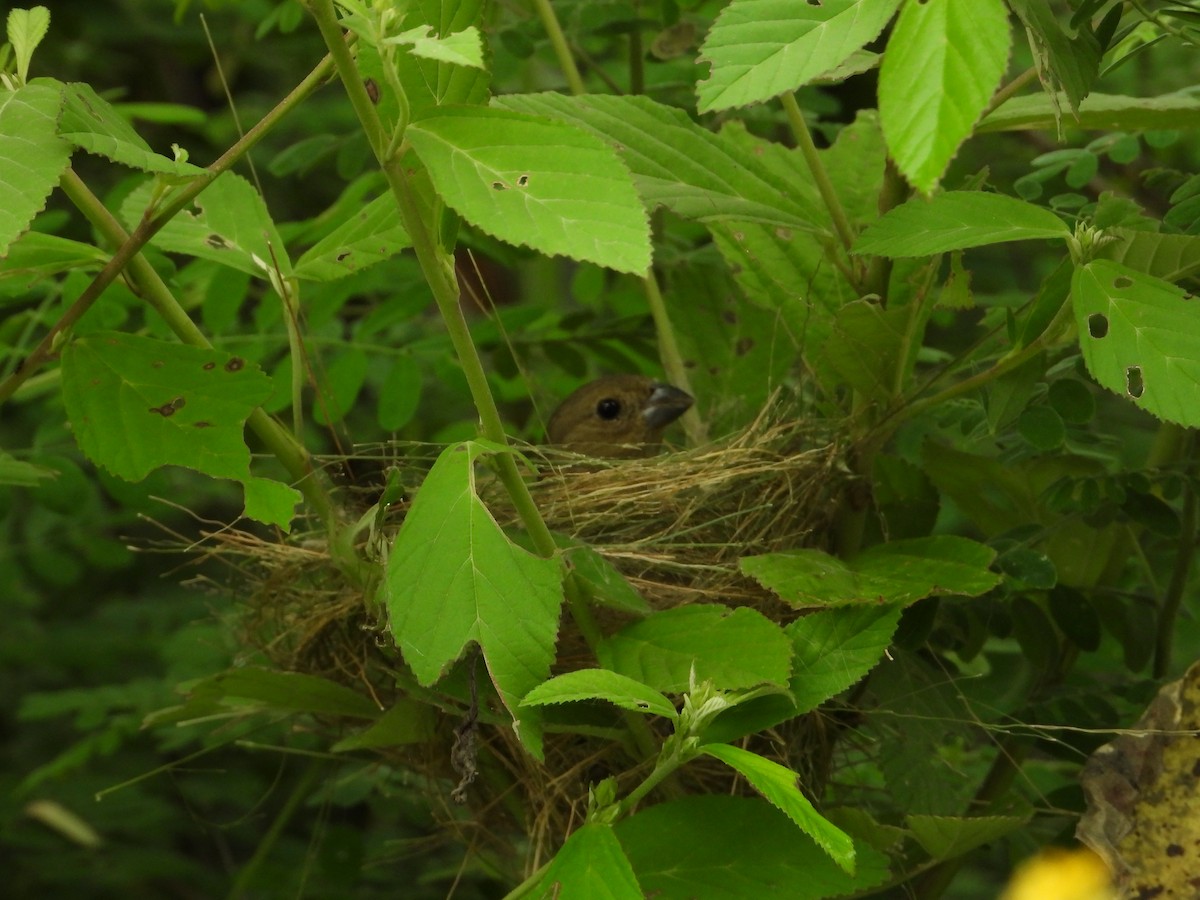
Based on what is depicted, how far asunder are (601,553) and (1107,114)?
800mm

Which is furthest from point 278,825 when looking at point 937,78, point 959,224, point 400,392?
point 937,78

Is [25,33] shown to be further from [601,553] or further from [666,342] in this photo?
[666,342]

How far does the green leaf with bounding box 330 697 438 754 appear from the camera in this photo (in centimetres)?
171

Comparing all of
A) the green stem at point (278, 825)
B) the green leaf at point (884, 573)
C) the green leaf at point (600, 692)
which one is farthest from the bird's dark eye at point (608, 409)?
the green leaf at point (600, 692)

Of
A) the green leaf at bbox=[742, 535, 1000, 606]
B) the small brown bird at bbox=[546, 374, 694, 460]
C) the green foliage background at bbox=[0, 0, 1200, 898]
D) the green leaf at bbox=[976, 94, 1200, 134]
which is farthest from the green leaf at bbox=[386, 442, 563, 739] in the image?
the small brown bird at bbox=[546, 374, 694, 460]

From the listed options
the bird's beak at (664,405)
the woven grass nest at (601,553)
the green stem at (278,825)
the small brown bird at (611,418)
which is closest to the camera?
the woven grass nest at (601,553)

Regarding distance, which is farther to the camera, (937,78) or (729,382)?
(729,382)

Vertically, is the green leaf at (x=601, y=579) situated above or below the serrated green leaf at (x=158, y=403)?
below

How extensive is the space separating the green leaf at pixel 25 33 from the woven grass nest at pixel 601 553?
2.25ft

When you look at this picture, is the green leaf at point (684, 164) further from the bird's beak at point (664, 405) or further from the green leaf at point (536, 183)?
the bird's beak at point (664, 405)

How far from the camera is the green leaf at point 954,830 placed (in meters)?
1.60

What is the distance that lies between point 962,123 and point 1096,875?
0.88 m

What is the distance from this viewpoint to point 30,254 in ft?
5.27

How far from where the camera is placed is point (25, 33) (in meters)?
1.52
